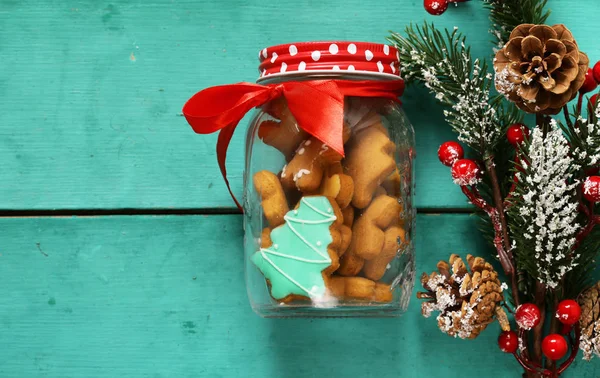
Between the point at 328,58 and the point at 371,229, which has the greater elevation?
the point at 328,58

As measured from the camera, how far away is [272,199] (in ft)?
1.86

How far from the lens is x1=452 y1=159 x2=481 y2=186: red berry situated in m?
0.58

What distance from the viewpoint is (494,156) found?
2.05 ft

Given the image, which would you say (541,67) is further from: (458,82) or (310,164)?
(310,164)

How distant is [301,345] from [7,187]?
1.13 feet

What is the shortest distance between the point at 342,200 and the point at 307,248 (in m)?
0.05

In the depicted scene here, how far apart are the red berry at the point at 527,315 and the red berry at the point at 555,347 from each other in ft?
0.07

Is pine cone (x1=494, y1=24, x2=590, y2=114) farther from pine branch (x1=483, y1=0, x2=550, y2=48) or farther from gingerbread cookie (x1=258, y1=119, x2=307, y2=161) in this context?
gingerbread cookie (x1=258, y1=119, x2=307, y2=161)

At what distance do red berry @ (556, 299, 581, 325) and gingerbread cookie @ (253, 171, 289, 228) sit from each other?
253mm

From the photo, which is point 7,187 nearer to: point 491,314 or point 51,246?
point 51,246

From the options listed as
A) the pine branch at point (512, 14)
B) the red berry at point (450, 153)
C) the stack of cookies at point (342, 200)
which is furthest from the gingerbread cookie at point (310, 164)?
the pine branch at point (512, 14)

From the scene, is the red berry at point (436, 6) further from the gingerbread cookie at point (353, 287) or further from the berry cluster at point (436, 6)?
the gingerbread cookie at point (353, 287)

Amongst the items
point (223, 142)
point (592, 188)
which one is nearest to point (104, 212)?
point (223, 142)

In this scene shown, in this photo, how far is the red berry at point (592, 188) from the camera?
1.76 feet
